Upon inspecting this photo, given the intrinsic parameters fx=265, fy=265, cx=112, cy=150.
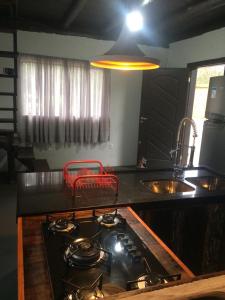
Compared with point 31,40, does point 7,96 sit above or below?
below

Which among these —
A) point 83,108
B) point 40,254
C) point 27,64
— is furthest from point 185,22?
point 40,254

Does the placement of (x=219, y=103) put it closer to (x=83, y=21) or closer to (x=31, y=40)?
(x=83, y=21)

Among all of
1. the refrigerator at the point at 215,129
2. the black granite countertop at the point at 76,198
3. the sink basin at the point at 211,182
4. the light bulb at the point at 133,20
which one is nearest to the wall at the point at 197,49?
the refrigerator at the point at 215,129

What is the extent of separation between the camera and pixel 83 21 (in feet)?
→ 13.7

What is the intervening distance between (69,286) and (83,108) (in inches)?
162

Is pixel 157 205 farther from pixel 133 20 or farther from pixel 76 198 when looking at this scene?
pixel 133 20

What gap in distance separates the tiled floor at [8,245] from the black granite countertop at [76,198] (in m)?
0.83

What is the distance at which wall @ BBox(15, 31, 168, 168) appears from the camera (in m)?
4.46

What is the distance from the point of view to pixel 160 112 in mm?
4867

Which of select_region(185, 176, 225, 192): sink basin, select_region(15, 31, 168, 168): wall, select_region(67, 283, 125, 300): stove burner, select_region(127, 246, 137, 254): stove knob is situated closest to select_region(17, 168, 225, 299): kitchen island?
select_region(185, 176, 225, 192): sink basin

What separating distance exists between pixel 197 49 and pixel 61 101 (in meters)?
2.49

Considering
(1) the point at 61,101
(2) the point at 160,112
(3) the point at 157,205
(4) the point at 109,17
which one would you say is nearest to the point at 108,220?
(3) the point at 157,205

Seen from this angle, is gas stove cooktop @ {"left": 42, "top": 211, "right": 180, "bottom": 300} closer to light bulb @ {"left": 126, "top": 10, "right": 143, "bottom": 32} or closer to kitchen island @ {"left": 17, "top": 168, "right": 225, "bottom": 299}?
kitchen island @ {"left": 17, "top": 168, "right": 225, "bottom": 299}

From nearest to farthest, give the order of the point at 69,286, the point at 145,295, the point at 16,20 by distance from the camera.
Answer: the point at 145,295, the point at 69,286, the point at 16,20
